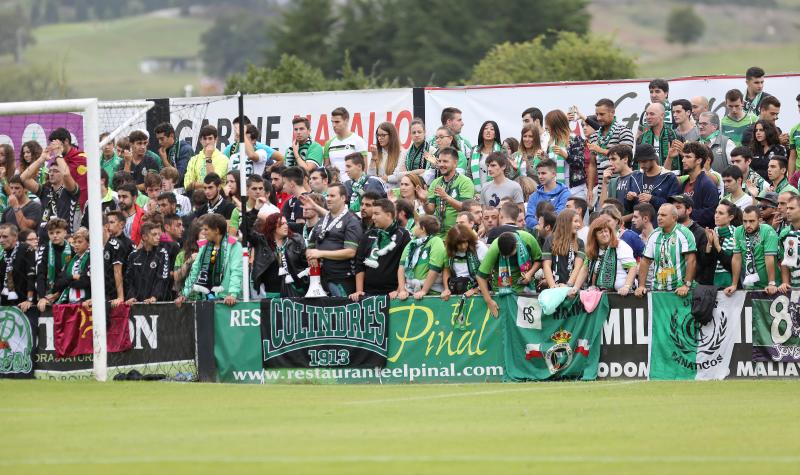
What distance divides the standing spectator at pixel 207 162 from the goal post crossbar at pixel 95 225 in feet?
12.1

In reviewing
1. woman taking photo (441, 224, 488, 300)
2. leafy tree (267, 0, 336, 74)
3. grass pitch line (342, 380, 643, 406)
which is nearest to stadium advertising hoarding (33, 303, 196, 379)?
woman taking photo (441, 224, 488, 300)

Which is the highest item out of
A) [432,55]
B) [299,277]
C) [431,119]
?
[432,55]

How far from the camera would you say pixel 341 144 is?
23.8 metres

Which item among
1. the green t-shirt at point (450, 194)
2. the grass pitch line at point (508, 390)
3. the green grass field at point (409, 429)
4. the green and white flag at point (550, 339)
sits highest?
the green t-shirt at point (450, 194)

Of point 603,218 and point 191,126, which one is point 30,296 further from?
point 603,218

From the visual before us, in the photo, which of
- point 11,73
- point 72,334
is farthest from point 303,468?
point 11,73

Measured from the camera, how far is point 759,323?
59.7ft

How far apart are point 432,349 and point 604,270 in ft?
8.09

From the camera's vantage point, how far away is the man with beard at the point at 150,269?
20.7 meters

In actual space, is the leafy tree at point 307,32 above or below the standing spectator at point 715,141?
above

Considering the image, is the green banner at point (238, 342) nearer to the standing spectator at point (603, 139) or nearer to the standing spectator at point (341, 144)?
the standing spectator at point (341, 144)

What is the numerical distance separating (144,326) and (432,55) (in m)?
75.6

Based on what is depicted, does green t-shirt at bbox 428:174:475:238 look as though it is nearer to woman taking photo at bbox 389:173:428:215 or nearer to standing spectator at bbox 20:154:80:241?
woman taking photo at bbox 389:173:428:215

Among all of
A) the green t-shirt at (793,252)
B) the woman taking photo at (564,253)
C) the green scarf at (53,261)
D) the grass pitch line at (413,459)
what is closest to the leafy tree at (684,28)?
the green scarf at (53,261)
